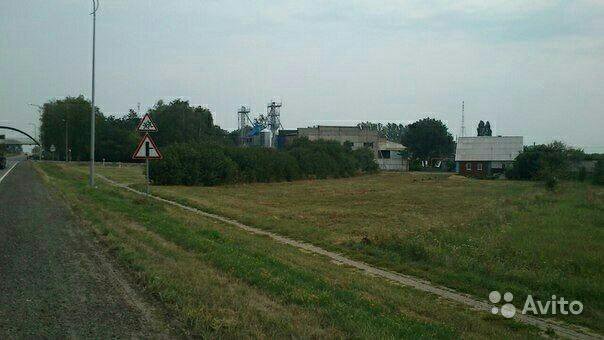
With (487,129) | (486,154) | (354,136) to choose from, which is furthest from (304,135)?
(487,129)

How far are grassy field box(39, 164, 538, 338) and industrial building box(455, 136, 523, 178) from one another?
3472 inches

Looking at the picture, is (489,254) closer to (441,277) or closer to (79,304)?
(441,277)

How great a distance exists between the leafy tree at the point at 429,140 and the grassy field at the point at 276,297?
125783mm

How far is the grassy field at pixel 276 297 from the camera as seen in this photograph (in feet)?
24.1

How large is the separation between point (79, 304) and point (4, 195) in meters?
21.8

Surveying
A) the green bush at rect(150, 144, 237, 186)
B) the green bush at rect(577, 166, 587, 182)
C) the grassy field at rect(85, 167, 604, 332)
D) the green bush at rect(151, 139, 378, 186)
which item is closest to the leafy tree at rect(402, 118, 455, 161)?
the green bush at rect(151, 139, 378, 186)

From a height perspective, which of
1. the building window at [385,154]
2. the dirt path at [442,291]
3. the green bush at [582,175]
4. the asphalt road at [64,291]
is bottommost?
the dirt path at [442,291]

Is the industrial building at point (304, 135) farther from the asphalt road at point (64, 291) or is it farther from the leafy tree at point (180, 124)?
the asphalt road at point (64, 291)

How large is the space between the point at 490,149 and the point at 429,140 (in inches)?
1478

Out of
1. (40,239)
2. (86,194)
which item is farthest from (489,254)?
(86,194)

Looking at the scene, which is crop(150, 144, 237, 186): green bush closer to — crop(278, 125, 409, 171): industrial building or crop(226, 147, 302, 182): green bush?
crop(226, 147, 302, 182): green bush

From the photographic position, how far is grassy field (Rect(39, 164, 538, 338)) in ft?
24.1

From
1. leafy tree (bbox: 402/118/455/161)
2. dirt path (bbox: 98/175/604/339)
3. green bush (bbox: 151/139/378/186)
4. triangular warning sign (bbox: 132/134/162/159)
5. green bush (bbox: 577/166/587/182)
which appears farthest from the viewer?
leafy tree (bbox: 402/118/455/161)

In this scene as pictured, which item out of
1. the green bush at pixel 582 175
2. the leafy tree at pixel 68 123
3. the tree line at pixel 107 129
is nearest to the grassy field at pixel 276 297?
the green bush at pixel 582 175
